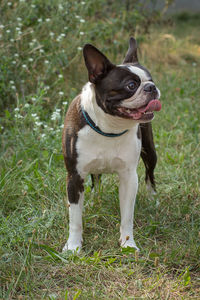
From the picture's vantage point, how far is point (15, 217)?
11.7 feet

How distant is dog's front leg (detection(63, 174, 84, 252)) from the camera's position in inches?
129

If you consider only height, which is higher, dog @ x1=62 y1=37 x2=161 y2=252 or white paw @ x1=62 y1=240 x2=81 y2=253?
dog @ x1=62 y1=37 x2=161 y2=252

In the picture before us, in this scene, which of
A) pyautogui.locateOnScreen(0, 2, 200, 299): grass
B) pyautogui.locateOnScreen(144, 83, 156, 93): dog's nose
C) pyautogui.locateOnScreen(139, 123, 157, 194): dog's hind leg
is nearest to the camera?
pyautogui.locateOnScreen(0, 2, 200, 299): grass

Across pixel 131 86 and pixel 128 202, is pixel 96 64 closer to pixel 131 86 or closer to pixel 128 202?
pixel 131 86

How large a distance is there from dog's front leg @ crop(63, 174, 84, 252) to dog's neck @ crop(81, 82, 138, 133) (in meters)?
0.42

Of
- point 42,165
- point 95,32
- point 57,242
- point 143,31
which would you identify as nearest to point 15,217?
point 57,242

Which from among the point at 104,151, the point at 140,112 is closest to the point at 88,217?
the point at 104,151

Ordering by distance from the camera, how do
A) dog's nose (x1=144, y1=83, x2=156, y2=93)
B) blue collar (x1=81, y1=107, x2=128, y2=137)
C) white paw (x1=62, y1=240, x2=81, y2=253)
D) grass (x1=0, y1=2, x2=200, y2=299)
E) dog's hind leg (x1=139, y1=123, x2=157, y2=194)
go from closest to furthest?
grass (x1=0, y1=2, x2=200, y2=299), dog's nose (x1=144, y1=83, x2=156, y2=93), blue collar (x1=81, y1=107, x2=128, y2=137), white paw (x1=62, y1=240, x2=81, y2=253), dog's hind leg (x1=139, y1=123, x2=157, y2=194)

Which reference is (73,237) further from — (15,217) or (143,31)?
(143,31)

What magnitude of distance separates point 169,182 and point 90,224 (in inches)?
43.3

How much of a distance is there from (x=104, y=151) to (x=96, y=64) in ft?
1.88

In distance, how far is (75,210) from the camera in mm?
3303

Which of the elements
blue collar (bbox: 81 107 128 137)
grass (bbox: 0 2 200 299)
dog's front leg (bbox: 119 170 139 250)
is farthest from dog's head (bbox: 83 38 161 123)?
grass (bbox: 0 2 200 299)

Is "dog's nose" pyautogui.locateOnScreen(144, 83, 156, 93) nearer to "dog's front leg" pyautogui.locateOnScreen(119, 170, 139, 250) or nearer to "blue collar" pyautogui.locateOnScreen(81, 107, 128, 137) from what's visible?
"blue collar" pyautogui.locateOnScreen(81, 107, 128, 137)
